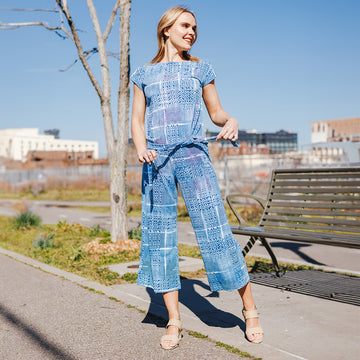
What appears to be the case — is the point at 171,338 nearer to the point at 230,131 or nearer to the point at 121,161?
the point at 230,131

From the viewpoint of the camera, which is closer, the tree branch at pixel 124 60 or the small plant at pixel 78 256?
the small plant at pixel 78 256

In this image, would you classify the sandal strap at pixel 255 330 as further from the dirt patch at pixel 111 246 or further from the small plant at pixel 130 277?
the dirt patch at pixel 111 246

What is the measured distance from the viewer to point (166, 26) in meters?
3.32

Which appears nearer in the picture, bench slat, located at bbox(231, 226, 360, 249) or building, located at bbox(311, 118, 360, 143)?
bench slat, located at bbox(231, 226, 360, 249)

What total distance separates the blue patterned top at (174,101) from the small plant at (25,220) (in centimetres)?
849

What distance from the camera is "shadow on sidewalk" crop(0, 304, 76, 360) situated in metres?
3.17

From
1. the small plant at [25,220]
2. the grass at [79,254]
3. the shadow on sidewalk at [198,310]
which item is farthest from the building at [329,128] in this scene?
the shadow on sidewalk at [198,310]

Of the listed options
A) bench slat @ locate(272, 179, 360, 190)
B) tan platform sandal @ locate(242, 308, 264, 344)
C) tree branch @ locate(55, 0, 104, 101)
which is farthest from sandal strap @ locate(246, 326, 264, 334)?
tree branch @ locate(55, 0, 104, 101)

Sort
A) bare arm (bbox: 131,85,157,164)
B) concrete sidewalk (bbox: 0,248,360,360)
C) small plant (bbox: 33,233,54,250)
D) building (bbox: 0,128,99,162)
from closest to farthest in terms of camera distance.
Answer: concrete sidewalk (bbox: 0,248,360,360), bare arm (bbox: 131,85,157,164), small plant (bbox: 33,233,54,250), building (bbox: 0,128,99,162)

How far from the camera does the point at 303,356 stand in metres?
2.96

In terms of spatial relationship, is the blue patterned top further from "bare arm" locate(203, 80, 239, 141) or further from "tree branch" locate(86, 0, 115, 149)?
"tree branch" locate(86, 0, 115, 149)

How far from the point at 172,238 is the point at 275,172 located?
2.41 metres

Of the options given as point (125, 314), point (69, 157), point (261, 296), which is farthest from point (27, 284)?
point (69, 157)

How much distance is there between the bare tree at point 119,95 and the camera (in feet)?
23.8
